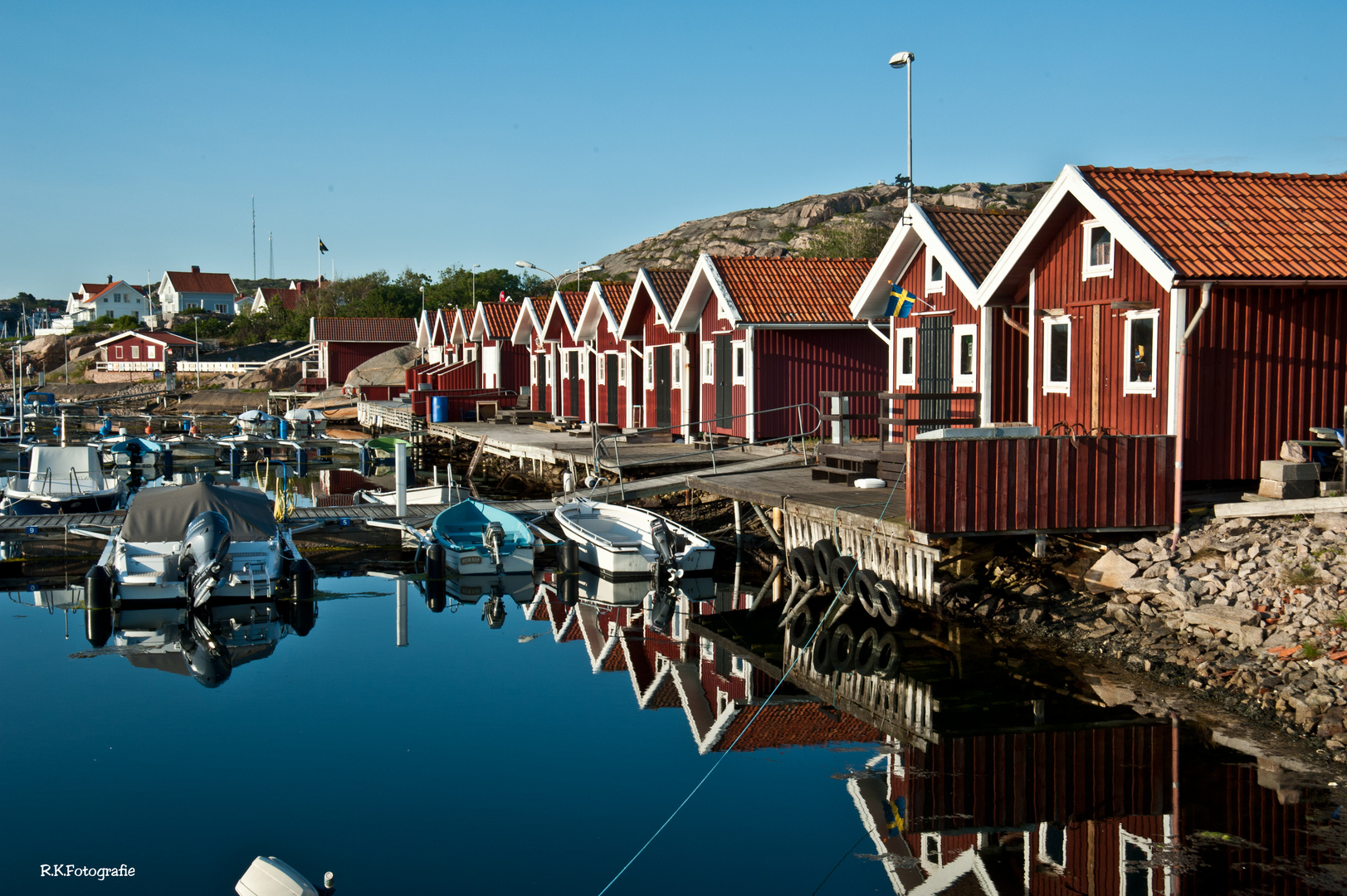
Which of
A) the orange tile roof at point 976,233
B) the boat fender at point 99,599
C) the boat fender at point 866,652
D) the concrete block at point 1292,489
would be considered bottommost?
the boat fender at point 866,652

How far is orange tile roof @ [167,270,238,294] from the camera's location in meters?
145

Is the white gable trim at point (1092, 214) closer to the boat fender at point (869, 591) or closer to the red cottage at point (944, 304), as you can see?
the red cottage at point (944, 304)

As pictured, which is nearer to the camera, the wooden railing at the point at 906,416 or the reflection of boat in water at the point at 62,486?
the wooden railing at the point at 906,416

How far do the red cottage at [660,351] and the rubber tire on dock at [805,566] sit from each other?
11143mm

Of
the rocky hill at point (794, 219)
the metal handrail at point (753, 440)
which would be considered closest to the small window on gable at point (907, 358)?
the metal handrail at point (753, 440)

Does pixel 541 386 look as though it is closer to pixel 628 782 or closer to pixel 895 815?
pixel 628 782

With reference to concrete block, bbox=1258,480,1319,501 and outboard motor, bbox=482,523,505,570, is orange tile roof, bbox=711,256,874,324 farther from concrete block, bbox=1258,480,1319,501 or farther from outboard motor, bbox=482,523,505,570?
concrete block, bbox=1258,480,1319,501

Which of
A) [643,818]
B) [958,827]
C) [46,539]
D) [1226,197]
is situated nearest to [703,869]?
[643,818]

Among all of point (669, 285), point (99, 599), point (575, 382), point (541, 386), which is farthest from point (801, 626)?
point (541, 386)

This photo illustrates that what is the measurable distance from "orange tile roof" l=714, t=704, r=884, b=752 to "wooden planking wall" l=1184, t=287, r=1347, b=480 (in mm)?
5993

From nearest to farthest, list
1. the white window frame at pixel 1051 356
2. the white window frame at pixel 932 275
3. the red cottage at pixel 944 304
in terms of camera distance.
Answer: the white window frame at pixel 1051 356
the red cottage at pixel 944 304
the white window frame at pixel 932 275

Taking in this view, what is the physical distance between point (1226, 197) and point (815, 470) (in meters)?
7.69

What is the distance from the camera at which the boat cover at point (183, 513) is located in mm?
18297

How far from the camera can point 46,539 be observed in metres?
22.8
